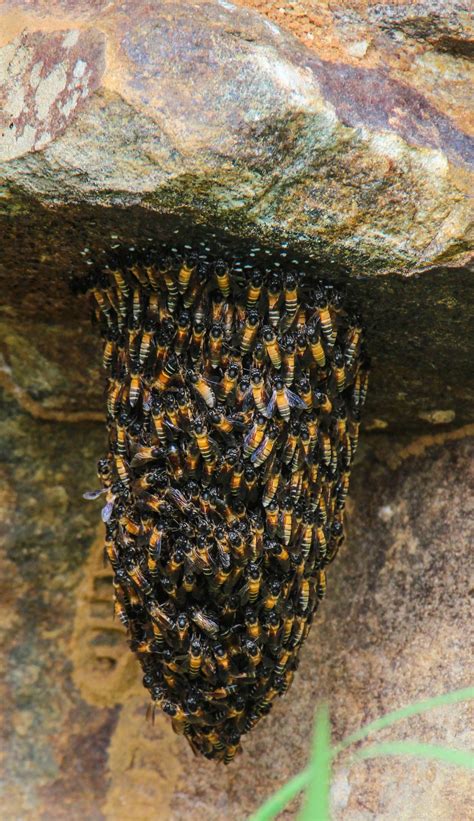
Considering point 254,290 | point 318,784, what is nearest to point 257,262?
point 254,290

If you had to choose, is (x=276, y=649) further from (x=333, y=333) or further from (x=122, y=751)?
(x=122, y=751)

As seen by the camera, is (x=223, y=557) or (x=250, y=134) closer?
(x=250, y=134)

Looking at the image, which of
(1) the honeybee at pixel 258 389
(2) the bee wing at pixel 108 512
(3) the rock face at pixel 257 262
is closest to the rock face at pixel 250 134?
(3) the rock face at pixel 257 262

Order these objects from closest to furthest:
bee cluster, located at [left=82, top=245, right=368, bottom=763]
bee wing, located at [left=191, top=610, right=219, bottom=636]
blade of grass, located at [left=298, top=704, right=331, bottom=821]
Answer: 1. blade of grass, located at [left=298, top=704, right=331, bottom=821]
2. bee cluster, located at [left=82, top=245, right=368, bottom=763]
3. bee wing, located at [left=191, top=610, right=219, bottom=636]

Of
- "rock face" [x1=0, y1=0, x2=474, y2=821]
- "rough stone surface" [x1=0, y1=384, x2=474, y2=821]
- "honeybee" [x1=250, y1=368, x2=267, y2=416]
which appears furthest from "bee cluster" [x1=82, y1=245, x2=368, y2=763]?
"rough stone surface" [x1=0, y1=384, x2=474, y2=821]

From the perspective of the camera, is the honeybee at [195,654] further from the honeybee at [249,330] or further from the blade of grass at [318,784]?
the blade of grass at [318,784]

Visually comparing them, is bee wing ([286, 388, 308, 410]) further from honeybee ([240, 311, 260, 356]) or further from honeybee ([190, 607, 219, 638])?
honeybee ([190, 607, 219, 638])

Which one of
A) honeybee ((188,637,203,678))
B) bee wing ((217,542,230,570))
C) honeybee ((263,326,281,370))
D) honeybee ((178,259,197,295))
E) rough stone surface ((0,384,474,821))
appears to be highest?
honeybee ((178,259,197,295))

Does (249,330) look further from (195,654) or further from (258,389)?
(195,654)
